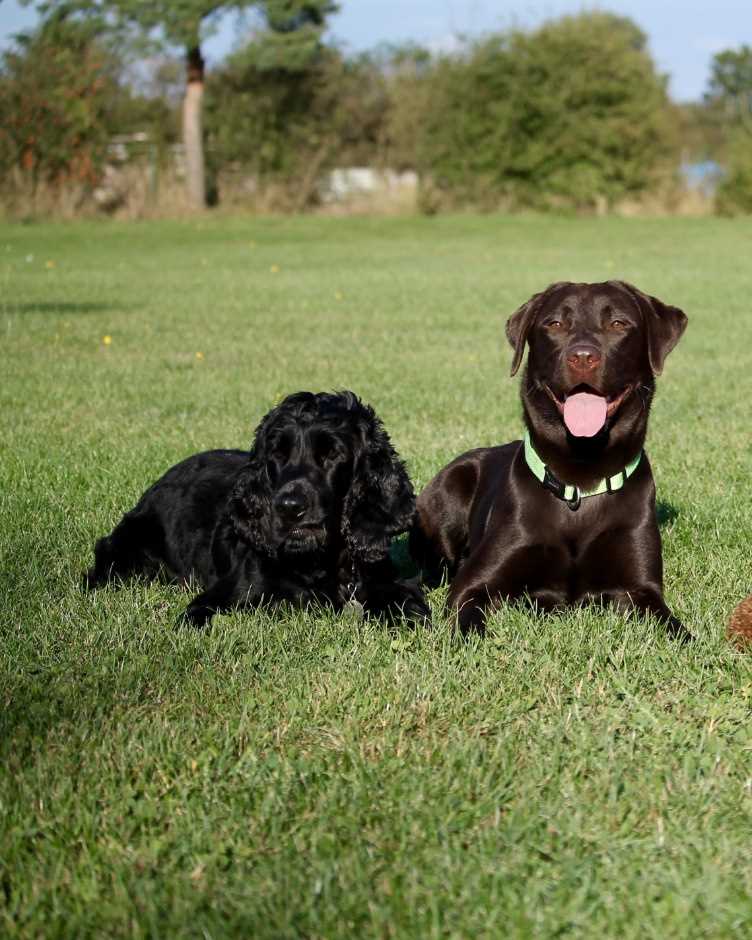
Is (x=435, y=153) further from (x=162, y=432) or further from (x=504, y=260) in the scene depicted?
(x=162, y=432)

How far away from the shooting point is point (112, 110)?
38.4 m

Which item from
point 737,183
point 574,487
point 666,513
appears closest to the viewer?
point 574,487

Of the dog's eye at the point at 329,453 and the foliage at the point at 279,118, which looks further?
the foliage at the point at 279,118

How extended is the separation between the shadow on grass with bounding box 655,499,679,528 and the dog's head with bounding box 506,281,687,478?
124cm

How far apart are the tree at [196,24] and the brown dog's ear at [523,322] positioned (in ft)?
110

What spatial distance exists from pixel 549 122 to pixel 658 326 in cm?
3683

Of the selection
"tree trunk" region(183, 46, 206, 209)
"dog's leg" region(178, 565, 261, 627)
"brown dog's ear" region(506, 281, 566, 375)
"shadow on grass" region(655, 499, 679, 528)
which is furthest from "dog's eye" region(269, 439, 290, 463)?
"tree trunk" region(183, 46, 206, 209)

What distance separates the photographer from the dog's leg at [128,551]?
5016mm

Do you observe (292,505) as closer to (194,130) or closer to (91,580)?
Result: (91,580)

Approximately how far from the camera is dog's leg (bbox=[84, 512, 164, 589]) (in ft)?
16.5

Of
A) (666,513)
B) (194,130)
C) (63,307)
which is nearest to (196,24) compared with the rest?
(194,130)

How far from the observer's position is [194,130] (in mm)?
37281

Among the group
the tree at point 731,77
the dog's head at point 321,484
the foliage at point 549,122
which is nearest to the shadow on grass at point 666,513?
the dog's head at point 321,484

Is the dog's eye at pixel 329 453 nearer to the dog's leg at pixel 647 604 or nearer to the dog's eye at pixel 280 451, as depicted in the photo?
the dog's eye at pixel 280 451
